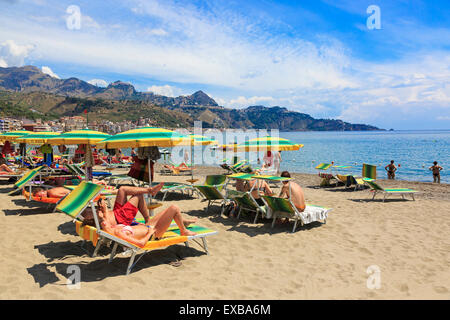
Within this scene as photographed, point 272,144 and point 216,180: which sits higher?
point 272,144

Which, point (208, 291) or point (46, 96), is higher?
point (46, 96)

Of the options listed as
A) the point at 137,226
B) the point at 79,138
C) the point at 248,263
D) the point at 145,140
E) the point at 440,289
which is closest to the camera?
the point at 440,289

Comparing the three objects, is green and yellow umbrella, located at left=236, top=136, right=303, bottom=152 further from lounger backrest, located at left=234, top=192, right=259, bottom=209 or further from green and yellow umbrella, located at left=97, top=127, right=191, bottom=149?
green and yellow umbrella, located at left=97, top=127, right=191, bottom=149

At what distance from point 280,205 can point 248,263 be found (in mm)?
1933

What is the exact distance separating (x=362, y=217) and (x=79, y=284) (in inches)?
242

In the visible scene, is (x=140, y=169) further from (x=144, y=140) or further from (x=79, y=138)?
(x=79, y=138)

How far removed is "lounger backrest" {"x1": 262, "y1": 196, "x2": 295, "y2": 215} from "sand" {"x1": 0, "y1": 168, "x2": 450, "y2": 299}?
15.4 inches

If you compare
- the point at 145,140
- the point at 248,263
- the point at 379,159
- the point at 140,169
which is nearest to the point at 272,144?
the point at 140,169

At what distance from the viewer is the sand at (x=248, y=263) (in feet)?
11.5

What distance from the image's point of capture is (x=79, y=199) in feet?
14.2

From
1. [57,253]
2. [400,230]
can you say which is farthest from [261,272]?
[400,230]

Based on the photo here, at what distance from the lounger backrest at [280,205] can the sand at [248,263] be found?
392mm
